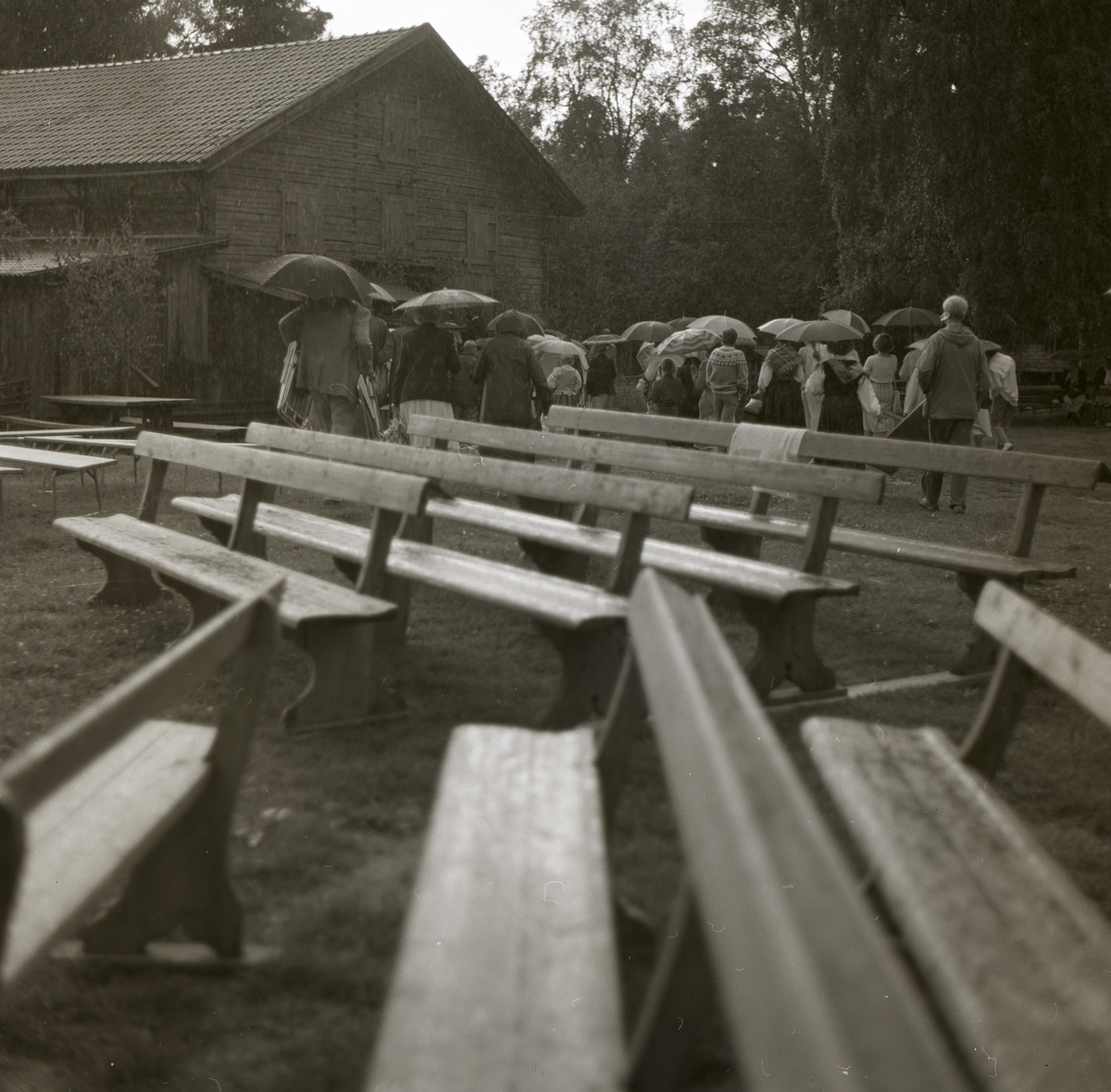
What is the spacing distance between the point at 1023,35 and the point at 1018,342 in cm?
708

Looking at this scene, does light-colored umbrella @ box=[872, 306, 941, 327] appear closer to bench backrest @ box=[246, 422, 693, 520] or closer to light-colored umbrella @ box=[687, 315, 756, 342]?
light-colored umbrella @ box=[687, 315, 756, 342]

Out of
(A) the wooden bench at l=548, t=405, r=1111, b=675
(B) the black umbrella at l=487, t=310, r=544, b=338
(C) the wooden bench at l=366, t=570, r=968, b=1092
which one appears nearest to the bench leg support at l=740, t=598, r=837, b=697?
(A) the wooden bench at l=548, t=405, r=1111, b=675

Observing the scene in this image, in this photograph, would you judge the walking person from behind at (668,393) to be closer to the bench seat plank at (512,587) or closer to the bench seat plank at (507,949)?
the bench seat plank at (512,587)

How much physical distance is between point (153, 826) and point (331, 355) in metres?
9.64

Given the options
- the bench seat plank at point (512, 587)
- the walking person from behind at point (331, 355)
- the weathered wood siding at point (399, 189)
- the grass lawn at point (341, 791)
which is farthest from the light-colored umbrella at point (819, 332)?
the bench seat plank at point (512, 587)

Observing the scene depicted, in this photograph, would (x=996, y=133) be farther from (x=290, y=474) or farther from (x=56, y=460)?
(x=290, y=474)

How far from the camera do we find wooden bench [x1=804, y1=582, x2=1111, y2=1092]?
2.17 m

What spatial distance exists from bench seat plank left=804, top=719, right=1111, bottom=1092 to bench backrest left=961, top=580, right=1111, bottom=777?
0.29 meters

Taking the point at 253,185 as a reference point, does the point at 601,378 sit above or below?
below

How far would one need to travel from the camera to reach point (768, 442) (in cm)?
855

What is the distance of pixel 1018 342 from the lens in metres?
31.6

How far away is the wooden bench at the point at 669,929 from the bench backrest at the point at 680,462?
9.57ft

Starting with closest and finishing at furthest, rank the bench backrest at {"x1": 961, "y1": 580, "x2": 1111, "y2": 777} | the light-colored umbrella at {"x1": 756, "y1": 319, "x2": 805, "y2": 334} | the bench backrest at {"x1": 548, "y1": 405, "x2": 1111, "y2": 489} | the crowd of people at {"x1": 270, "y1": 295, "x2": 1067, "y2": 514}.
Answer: the bench backrest at {"x1": 961, "y1": 580, "x2": 1111, "y2": 777}
the bench backrest at {"x1": 548, "y1": 405, "x2": 1111, "y2": 489}
the crowd of people at {"x1": 270, "y1": 295, "x2": 1067, "y2": 514}
the light-colored umbrella at {"x1": 756, "y1": 319, "x2": 805, "y2": 334}

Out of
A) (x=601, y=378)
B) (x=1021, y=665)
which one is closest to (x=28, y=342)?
(x=601, y=378)
